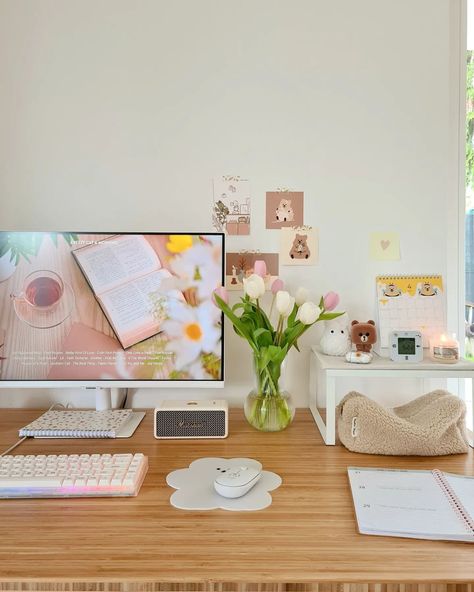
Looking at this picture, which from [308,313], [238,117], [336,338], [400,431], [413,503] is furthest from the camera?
[238,117]

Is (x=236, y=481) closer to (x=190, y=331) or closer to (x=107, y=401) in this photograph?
(x=190, y=331)

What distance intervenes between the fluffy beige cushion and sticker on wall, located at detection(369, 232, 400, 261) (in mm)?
480

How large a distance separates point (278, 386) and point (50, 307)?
67 centimetres

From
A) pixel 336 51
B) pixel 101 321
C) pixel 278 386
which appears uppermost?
pixel 336 51

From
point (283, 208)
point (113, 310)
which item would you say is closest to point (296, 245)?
point (283, 208)

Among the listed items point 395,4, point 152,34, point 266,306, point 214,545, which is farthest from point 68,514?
point 395,4

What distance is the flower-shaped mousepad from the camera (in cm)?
85

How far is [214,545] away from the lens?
73 cm

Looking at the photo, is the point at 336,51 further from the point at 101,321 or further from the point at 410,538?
the point at 410,538

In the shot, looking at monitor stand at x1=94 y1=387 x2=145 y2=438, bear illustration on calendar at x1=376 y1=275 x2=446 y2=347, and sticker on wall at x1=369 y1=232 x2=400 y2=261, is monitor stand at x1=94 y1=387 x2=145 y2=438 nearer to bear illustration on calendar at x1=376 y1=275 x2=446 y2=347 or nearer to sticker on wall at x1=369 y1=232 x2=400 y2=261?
bear illustration on calendar at x1=376 y1=275 x2=446 y2=347

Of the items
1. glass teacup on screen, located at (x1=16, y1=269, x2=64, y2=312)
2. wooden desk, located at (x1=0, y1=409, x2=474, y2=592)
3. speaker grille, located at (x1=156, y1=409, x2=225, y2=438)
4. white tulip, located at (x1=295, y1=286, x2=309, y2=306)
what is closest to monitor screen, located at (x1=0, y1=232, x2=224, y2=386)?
glass teacup on screen, located at (x1=16, y1=269, x2=64, y2=312)

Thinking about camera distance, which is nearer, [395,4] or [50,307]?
[50,307]

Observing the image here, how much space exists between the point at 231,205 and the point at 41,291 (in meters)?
0.61

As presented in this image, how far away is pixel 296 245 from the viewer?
1.40m
